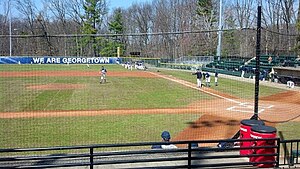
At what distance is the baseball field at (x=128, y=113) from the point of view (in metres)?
11.8

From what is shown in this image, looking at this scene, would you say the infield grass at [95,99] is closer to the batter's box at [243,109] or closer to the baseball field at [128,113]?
the baseball field at [128,113]

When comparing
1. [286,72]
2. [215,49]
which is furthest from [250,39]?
[286,72]

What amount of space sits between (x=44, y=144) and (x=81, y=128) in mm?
2613

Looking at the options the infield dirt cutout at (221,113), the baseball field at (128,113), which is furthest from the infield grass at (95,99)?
the infield dirt cutout at (221,113)

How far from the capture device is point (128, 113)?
54.5ft

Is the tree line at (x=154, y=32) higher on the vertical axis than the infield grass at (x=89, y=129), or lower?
higher

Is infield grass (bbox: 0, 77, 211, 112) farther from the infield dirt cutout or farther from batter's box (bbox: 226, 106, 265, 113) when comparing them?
batter's box (bbox: 226, 106, 265, 113)

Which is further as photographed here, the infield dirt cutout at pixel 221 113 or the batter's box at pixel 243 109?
the batter's box at pixel 243 109

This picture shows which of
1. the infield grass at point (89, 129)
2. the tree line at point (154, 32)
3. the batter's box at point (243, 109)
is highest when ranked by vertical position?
the tree line at point (154, 32)

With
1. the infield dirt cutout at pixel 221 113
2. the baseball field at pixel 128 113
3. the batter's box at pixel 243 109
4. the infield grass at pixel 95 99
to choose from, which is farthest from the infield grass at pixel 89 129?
the infield grass at pixel 95 99

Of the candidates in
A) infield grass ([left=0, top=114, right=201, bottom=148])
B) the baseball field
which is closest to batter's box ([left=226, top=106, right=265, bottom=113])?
the baseball field

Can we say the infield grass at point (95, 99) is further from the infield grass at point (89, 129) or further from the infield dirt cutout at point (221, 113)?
the infield grass at point (89, 129)

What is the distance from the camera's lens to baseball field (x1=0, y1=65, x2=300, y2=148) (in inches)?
464

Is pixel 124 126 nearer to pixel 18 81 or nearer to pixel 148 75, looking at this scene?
pixel 18 81
